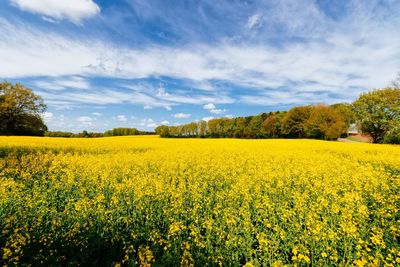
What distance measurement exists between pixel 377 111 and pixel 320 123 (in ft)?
56.5

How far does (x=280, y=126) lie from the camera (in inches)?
2960

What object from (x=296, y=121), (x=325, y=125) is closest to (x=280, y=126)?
(x=296, y=121)

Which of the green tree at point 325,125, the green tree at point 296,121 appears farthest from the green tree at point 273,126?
the green tree at point 325,125

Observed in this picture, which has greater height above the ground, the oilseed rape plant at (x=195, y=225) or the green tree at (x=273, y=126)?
the green tree at (x=273, y=126)

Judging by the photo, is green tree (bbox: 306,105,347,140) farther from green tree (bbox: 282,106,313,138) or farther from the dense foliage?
green tree (bbox: 282,106,313,138)

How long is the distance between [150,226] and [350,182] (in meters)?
8.32

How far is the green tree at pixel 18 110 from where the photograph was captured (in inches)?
1353

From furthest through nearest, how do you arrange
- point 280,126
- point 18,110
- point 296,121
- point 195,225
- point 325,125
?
point 280,126 < point 296,121 < point 325,125 < point 18,110 < point 195,225

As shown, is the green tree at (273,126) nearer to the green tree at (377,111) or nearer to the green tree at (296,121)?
the green tree at (296,121)

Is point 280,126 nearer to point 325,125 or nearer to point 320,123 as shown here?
point 320,123

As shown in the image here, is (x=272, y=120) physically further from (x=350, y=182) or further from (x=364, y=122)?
(x=350, y=182)

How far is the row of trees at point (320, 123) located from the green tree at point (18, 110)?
36966 millimetres

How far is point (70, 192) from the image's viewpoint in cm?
801

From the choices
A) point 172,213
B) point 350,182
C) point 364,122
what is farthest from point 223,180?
point 364,122
